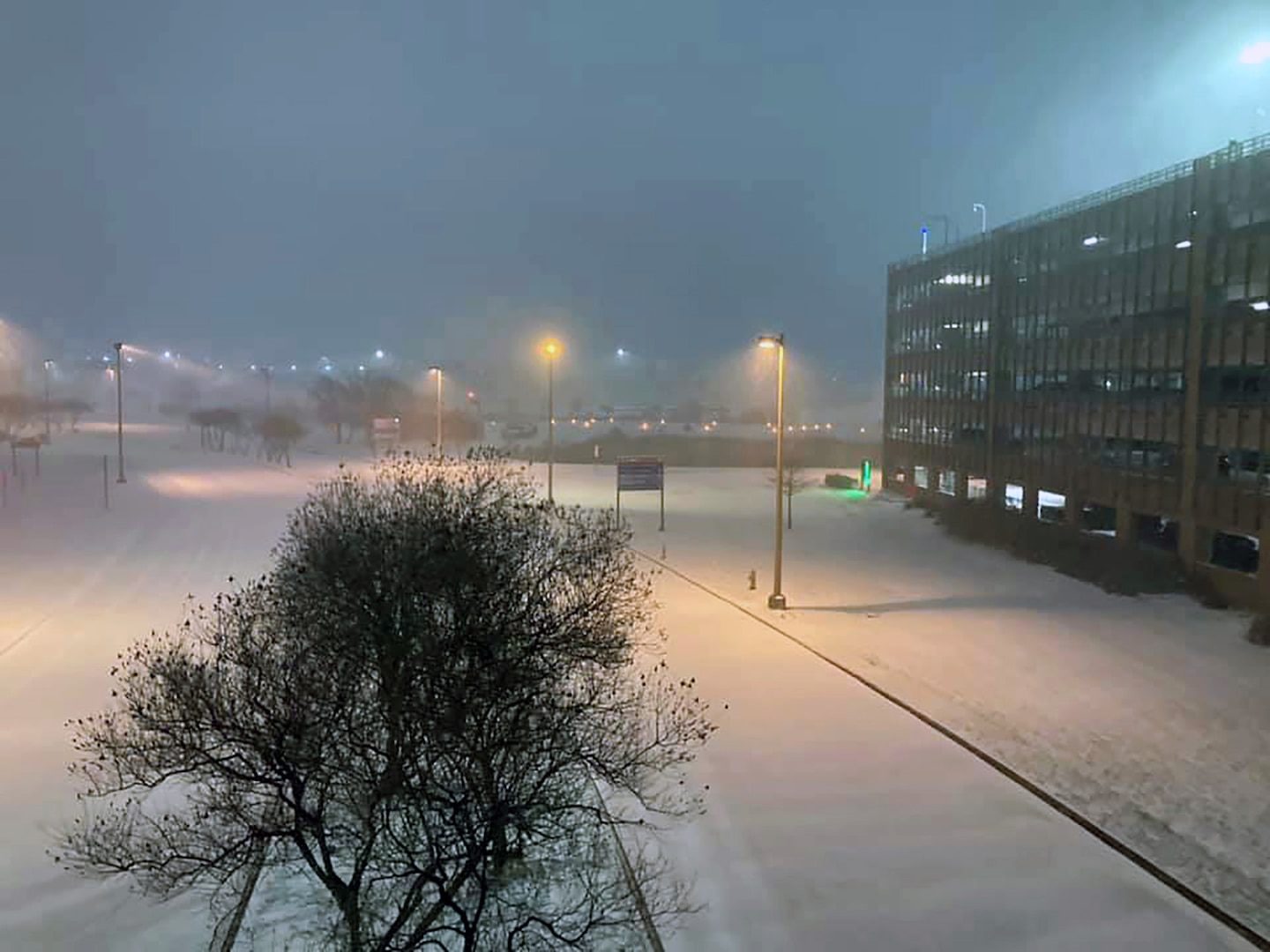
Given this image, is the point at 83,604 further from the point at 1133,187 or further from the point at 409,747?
the point at 1133,187

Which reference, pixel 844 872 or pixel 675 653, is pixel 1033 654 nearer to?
pixel 675 653

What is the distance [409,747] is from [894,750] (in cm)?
901

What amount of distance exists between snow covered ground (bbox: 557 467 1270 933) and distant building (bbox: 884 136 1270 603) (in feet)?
13.6

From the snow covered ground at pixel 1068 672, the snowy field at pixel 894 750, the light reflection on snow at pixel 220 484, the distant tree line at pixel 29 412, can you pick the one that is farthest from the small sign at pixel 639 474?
the distant tree line at pixel 29 412

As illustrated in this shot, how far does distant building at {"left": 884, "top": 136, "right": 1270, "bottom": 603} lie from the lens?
3005cm

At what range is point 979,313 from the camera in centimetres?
5088

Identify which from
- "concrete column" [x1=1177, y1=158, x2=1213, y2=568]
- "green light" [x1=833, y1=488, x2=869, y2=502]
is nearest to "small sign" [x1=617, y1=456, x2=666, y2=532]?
"concrete column" [x1=1177, y1=158, x2=1213, y2=568]

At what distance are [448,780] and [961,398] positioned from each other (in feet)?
154

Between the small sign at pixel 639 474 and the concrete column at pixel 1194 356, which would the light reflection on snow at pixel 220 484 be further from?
the concrete column at pixel 1194 356

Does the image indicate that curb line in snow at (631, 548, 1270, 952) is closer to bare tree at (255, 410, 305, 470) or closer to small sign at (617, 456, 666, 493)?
small sign at (617, 456, 666, 493)

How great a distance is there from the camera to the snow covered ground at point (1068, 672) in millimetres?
13664

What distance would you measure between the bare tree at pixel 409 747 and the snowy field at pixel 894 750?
115 cm

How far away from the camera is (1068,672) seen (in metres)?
21.4

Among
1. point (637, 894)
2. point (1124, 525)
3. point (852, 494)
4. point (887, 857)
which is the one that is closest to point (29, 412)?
point (852, 494)
